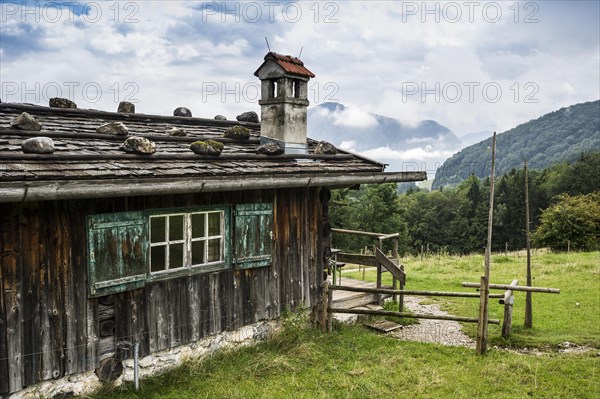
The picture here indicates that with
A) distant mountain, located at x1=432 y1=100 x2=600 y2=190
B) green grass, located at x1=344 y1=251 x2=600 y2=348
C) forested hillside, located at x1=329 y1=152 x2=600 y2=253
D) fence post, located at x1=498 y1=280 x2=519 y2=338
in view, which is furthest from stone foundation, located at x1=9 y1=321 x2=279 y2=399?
distant mountain, located at x1=432 y1=100 x2=600 y2=190

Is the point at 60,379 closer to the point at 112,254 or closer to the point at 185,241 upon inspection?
the point at 112,254

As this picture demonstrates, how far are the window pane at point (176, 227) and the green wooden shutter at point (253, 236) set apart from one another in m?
0.93

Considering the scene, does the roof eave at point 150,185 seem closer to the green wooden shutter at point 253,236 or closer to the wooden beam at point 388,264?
the green wooden shutter at point 253,236

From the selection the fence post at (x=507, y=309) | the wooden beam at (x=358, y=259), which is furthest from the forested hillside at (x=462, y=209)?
the fence post at (x=507, y=309)

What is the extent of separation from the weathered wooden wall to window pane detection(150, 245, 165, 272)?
0.26 meters

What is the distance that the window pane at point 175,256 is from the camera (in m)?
7.47

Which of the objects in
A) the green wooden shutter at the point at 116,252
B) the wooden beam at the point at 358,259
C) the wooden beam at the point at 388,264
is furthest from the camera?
the wooden beam at the point at 358,259

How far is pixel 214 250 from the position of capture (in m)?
8.02

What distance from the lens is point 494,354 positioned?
8484 millimetres

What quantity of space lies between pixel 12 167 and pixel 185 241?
8.51ft

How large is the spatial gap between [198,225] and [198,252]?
0.41 metres

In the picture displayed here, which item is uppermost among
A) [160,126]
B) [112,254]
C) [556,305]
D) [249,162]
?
[160,126]

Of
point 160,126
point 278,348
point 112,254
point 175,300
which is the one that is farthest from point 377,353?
point 160,126

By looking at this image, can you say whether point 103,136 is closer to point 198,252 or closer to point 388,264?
point 198,252
